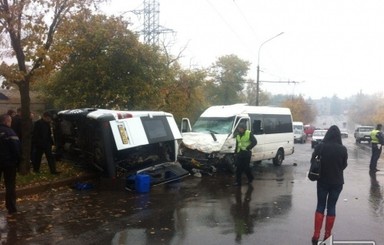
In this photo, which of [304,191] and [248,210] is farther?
[304,191]

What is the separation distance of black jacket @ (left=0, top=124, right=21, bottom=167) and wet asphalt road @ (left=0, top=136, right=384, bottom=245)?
1045 mm

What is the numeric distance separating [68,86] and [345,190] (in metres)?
11.3

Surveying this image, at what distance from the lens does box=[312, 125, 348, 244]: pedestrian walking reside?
6496 millimetres

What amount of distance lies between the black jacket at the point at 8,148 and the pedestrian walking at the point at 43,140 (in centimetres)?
382

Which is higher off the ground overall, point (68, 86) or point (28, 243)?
point (68, 86)

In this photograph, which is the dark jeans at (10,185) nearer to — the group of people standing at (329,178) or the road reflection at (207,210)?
the road reflection at (207,210)

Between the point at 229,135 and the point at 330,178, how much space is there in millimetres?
8429

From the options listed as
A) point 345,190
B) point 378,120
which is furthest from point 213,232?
point 378,120

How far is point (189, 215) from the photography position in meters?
8.50

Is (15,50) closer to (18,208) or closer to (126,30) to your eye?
(18,208)

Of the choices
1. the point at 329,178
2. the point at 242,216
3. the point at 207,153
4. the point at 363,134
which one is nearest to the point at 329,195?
the point at 329,178

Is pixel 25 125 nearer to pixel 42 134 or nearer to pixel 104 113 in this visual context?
pixel 42 134

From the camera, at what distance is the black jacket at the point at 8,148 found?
808cm

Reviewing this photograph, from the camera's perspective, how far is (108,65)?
17250 mm
